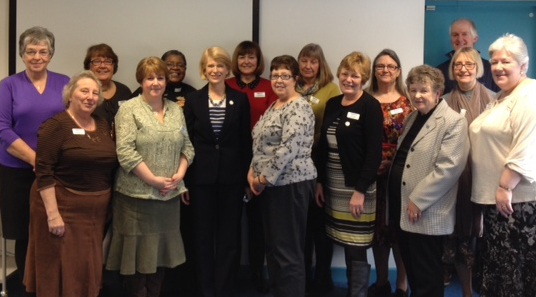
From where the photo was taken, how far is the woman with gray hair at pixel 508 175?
2.13 m

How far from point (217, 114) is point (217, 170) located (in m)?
0.36

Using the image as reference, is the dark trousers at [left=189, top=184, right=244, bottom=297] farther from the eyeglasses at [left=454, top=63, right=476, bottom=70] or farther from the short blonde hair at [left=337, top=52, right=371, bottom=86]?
the eyeglasses at [left=454, top=63, right=476, bottom=70]

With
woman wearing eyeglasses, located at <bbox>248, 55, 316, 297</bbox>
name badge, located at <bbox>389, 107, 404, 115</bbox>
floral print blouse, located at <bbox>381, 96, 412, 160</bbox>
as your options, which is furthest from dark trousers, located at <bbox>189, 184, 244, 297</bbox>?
name badge, located at <bbox>389, 107, 404, 115</bbox>

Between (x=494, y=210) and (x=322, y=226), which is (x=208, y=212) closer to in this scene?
(x=322, y=226)

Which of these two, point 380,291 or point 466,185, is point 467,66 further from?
point 380,291

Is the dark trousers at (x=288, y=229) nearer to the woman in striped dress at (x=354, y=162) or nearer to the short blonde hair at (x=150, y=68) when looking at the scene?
the woman in striped dress at (x=354, y=162)

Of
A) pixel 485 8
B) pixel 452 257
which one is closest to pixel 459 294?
pixel 452 257

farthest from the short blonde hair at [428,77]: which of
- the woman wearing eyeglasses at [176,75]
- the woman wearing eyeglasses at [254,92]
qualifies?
the woman wearing eyeglasses at [176,75]

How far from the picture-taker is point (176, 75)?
3.26 metres

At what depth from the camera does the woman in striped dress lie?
258 cm

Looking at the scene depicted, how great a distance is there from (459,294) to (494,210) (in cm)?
121

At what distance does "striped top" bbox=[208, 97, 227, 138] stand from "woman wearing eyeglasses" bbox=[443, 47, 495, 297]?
145 cm

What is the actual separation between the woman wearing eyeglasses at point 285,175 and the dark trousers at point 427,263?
0.65m

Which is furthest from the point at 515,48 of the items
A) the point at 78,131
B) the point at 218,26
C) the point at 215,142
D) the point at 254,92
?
the point at 78,131
